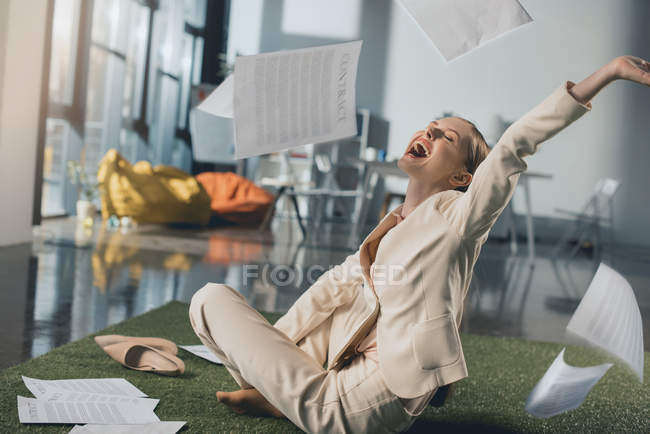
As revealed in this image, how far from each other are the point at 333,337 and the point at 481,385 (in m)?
0.62

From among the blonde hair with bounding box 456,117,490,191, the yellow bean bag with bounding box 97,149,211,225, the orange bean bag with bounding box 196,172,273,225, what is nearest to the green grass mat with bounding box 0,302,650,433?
the blonde hair with bounding box 456,117,490,191

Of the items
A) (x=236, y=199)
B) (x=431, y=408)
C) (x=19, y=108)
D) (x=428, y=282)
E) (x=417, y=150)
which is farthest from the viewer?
(x=236, y=199)

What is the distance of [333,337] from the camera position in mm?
1440

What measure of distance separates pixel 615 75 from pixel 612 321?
0.36 m

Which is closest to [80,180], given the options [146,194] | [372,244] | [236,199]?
[146,194]

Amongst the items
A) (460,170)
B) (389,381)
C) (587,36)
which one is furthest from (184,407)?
(587,36)

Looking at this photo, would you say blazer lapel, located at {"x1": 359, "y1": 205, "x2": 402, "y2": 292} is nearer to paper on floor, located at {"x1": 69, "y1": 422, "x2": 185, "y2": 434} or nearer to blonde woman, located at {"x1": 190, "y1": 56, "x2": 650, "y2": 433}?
blonde woman, located at {"x1": 190, "y1": 56, "x2": 650, "y2": 433}

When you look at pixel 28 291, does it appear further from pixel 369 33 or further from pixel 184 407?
pixel 369 33

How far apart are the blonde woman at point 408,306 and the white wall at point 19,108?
289 cm

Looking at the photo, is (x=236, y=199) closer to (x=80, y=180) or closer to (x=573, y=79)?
(x=80, y=180)

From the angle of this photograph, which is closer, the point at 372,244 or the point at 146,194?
the point at 372,244

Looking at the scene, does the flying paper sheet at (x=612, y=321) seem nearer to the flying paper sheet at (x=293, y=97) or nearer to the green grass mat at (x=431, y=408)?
the flying paper sheet at (x=293, y=97)

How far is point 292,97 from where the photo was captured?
1.12 meters

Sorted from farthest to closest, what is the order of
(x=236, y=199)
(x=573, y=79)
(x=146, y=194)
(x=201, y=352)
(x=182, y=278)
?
(x=573, y=79) → (x=236, y=199) → (x=146, y=194) → (x=182, y=278) → (x=201, y=352)
